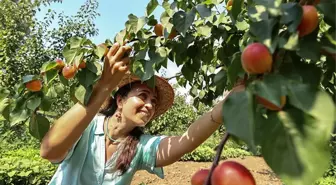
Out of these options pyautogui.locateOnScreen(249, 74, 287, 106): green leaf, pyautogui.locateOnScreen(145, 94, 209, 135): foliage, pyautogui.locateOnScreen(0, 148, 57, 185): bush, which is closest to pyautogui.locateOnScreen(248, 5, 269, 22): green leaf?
pyautogui.locateOnScreen(249, 74, 287, 106): green leaf

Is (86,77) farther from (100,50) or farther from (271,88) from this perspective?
(271,88)

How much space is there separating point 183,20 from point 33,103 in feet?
1.58

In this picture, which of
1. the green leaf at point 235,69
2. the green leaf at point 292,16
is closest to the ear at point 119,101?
the green leaf at point 235,69

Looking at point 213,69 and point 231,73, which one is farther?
point 213,69

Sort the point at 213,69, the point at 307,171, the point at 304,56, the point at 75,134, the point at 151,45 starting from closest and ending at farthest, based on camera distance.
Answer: the point at 307,171 < the point at 304,56 < the point at 151,45 < the point at 75,134 < the point at 213,69

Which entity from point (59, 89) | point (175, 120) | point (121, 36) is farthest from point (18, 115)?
point (175, 120)

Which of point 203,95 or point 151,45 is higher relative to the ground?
point 151,45

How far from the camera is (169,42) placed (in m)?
1.09

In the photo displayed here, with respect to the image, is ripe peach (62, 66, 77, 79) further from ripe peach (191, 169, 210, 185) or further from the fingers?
ripe peach (191, 169, 210, 185)

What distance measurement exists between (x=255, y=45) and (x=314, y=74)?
13 centimetres

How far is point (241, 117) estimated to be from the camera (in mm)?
395

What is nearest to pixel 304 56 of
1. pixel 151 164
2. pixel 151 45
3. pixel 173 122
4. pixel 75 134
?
pixel 151 45

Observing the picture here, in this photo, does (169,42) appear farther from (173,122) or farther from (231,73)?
(173,122)

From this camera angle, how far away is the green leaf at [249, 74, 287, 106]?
0.42 metres
